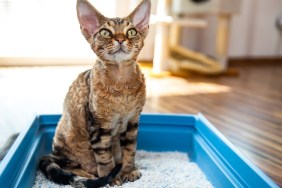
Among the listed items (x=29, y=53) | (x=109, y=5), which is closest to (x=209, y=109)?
(x=109, y=5)

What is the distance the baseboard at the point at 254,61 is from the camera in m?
3.49

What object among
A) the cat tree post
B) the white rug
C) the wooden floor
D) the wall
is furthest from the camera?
the wall

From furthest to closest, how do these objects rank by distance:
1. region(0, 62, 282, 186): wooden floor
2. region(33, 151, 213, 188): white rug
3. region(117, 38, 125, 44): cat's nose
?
region(0, 62, 282, 186): wooden floor < region(33, 151, 213, 188): white rug < region(117, 38, 125, 44): cat's nose

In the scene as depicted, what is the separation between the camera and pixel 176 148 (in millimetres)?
1351

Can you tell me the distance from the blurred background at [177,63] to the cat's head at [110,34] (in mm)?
705

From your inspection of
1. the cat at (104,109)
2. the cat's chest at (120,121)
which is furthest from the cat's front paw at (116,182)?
the cat's chest at (120,121)

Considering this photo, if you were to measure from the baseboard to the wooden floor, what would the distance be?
59 cm

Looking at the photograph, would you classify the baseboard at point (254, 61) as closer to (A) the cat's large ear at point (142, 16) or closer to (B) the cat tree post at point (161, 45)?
(B) the cat tree post at point (161, 45)

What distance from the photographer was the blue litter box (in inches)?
34.9

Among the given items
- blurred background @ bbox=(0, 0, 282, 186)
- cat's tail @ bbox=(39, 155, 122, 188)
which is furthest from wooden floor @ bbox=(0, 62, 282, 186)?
cat's tail @ bbox=(39, 155, 122, 188)

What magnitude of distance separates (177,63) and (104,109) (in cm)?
191

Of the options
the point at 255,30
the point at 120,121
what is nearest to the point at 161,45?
the point at 255,30

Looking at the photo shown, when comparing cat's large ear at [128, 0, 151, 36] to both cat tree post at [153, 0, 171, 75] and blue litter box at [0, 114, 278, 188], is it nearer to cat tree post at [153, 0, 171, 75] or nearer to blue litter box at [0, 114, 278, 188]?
blue litter box at [0, 114, 278, 188]

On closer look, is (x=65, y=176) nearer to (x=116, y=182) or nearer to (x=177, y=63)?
(x=116, y=182)
